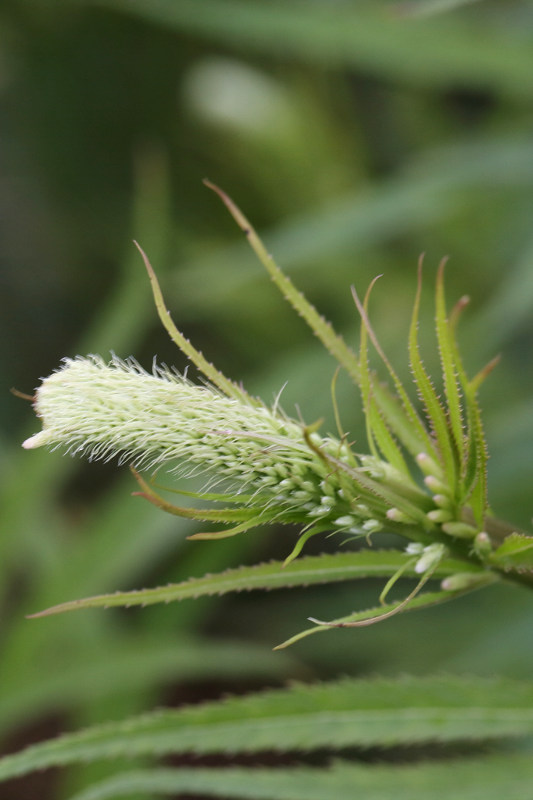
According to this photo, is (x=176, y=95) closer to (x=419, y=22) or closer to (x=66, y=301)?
(x=66, y=301)

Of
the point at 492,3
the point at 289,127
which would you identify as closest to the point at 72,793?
the point at 289,127

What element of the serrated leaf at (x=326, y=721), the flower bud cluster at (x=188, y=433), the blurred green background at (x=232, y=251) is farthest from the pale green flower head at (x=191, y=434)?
the blurred green background at (x=232, y=251)

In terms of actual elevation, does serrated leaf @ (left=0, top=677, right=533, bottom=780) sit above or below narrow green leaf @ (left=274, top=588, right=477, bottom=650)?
below

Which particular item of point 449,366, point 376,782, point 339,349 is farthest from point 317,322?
point 376,782

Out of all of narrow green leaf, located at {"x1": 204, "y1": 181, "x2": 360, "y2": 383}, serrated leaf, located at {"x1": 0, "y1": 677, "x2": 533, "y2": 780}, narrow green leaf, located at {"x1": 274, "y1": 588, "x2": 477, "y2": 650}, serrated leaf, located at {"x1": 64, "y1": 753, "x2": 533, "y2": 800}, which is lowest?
serrated leaf, located at {"x1": 64, "y1": 753, "x2": 533, "y2": 800}

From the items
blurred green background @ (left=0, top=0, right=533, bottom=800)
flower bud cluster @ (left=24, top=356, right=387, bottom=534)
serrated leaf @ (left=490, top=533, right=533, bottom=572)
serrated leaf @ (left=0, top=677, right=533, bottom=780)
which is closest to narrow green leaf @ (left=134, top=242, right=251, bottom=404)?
flower bud cluster @ (left=24, top=356, right=387, bottom=534)

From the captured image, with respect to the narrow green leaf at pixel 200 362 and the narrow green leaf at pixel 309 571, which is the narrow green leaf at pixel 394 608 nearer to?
the narrow green leaf at pixel 309 571

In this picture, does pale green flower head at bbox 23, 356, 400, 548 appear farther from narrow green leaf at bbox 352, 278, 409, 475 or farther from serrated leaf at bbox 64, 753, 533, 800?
serrated leaf at bbox 64, 753, 533, 800
